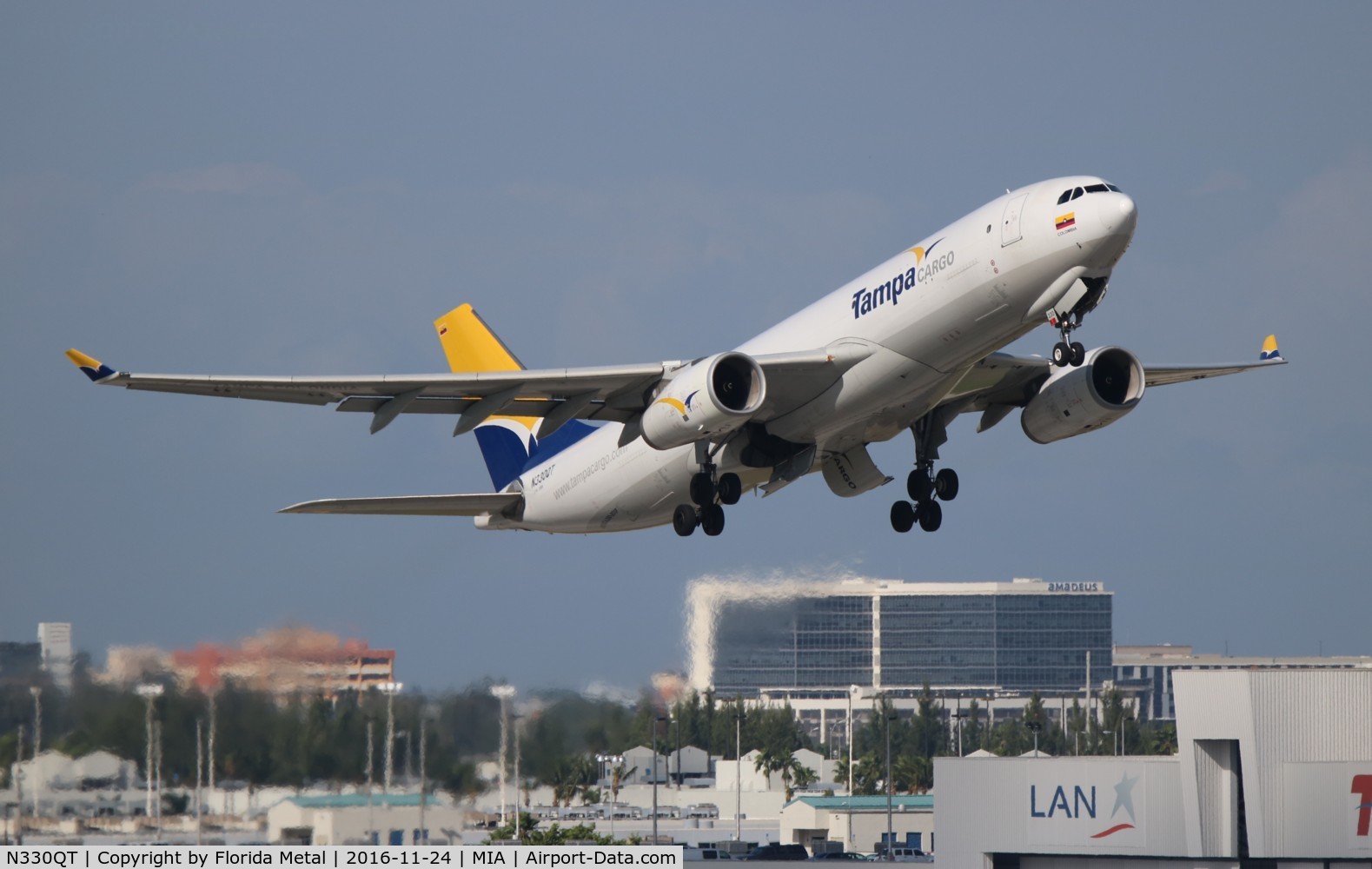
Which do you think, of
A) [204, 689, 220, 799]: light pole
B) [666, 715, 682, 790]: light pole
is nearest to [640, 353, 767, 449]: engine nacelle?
[204, 689, 220, 799]: light pole

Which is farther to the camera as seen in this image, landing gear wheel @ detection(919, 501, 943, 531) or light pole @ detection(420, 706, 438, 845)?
landing gear wheel @ detection(919, 501, 943, 531)

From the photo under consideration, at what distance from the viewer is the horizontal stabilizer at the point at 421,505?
32.2 m

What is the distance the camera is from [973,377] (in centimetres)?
3192

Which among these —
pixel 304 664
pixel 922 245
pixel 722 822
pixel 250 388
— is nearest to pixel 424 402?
pixel 250 388

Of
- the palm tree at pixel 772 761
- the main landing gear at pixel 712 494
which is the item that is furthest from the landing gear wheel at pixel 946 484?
the palm tree at pixel 772 761

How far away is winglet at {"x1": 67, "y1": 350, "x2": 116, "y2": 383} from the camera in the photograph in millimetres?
25422

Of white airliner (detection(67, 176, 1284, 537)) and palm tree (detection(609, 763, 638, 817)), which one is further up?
white airliner (detection(67, 176, 1284, 537))

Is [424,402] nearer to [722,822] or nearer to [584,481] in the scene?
[584,481]

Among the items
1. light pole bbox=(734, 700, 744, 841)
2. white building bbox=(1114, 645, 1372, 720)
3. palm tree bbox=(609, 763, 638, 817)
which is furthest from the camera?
white building bbox=(1114, 645, 1372, 720)

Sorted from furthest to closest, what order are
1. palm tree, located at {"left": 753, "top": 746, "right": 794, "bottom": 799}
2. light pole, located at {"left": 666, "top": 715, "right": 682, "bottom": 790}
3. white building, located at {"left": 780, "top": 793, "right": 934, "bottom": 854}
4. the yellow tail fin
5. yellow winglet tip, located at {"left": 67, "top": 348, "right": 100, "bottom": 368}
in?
palm tree, located at {"left": 753, "top": 746, "right": 794, "bottom": 799}
white building, located at {"left": 780, "top": 793, "right": 934, "bottom": 854}
light pole, located at {"left": 666, "top": 715, "right": 682, "bottom": 790}
the yellow tail fin
yellow winglet tip, located at {"left": 67, "top": 348, "right": 100, "bottom": 368}

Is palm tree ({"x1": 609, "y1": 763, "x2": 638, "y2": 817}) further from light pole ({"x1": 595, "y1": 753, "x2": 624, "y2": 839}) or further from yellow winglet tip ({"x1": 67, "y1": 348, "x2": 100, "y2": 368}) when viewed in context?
yellow winglet tip ({"x1": 67, "y1": 348, "x2": 100, "y2": 368})

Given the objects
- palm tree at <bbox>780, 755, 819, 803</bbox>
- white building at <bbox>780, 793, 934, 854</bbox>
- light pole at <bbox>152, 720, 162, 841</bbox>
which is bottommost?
white building at <bbox>780, 793, 934, 854</bbox>

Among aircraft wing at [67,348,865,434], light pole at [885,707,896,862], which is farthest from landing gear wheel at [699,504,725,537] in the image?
light pole at [885,707,896,862]

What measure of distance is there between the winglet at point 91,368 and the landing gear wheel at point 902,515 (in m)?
14.3
